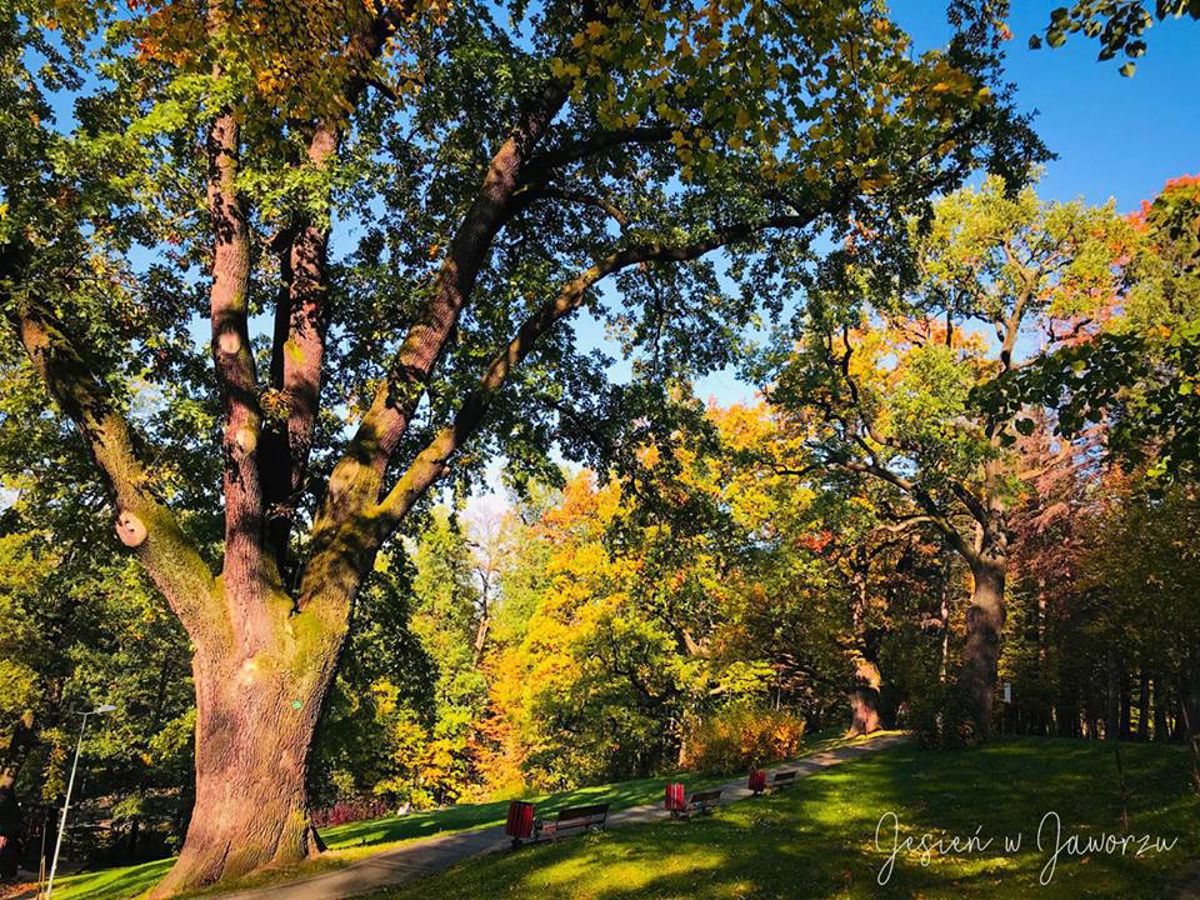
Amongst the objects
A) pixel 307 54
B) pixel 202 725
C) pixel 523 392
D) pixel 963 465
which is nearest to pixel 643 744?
pixel 963 465

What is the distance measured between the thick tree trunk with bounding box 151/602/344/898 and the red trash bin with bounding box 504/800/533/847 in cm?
437

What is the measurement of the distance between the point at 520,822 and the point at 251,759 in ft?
18.9

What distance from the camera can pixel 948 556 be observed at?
129ft

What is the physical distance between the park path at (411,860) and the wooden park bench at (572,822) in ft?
1.96

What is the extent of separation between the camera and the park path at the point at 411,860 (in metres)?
7.77

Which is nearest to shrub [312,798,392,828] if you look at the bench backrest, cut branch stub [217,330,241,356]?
the bench backrest

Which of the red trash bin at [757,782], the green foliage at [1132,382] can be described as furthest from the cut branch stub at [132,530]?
the red trash bin at [757,782]

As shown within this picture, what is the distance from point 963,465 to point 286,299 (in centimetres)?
1840

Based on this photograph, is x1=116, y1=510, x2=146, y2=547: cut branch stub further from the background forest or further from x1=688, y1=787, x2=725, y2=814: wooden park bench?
x1=688, y1=787, x2=725, y2=814: wooden park bench

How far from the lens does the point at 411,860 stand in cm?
1101

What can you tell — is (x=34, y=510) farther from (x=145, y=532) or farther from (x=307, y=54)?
(x=307, y=54)

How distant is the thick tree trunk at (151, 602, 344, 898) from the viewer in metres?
7.71

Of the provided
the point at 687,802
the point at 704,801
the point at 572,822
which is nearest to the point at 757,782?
the point at 687,802

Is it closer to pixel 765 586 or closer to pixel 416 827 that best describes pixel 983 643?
pixel 765 586
